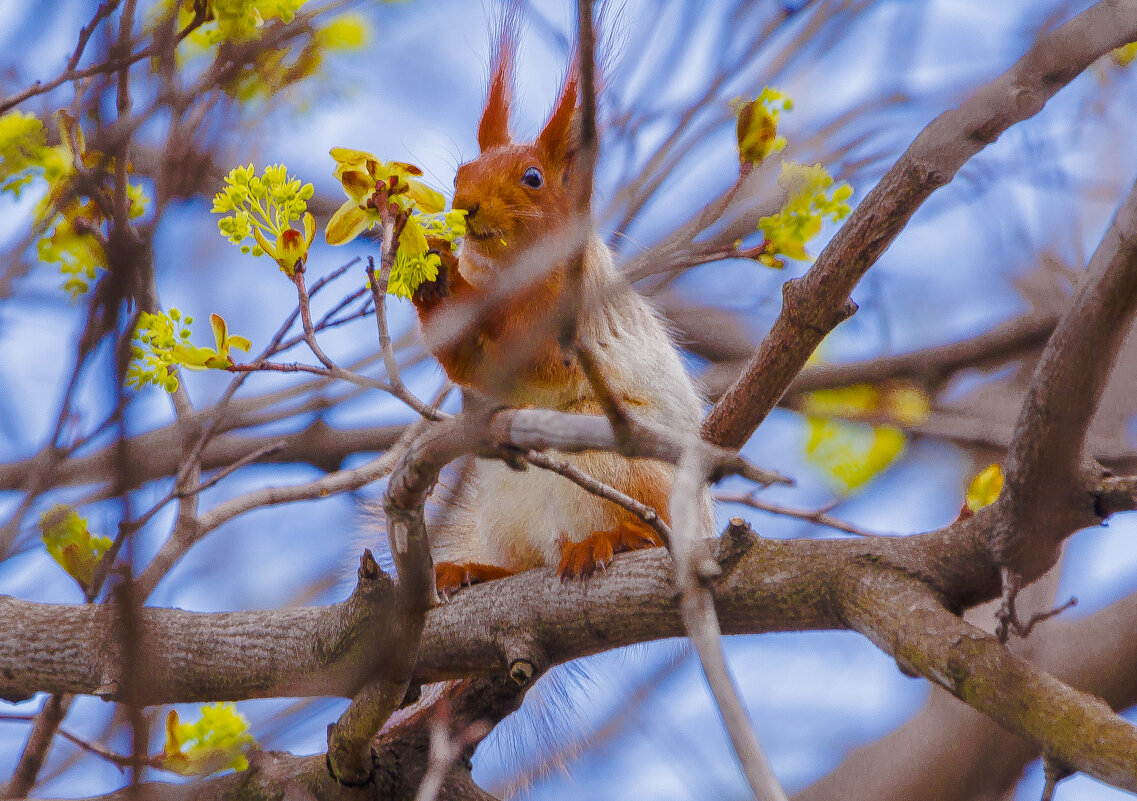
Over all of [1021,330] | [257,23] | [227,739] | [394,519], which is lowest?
[227,739]

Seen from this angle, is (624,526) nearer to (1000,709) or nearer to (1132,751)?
(1000,709)

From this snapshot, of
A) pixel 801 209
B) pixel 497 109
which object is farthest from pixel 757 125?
pixel 497 109

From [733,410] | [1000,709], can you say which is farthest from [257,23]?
[1000,709]

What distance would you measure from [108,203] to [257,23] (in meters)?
0.59

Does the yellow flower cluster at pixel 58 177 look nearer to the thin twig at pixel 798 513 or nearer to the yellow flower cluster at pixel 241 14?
the yellow flower cluster at pixel 241 14

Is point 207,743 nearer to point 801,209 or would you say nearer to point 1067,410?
point 801,209

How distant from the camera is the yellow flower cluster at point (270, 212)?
175 centimetres

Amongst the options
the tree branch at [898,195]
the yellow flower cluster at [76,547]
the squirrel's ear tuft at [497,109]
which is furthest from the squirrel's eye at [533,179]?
the yellow flower cluster at [76,547]

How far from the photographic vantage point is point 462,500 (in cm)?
358

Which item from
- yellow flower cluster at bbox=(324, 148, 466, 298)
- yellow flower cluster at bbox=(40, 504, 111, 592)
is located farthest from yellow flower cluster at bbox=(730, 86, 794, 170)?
yellow flower cluster at bbox=(40, 504, 111, 592)

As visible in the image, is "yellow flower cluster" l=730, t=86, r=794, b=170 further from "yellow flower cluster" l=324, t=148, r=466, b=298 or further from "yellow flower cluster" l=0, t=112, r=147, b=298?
"yellow flower cluster" l=0, t=112, r=147, b=298

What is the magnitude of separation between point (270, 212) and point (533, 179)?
1343 millimetres

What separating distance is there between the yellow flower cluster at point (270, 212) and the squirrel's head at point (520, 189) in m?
1.01

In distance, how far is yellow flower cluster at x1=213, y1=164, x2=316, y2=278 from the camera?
68.9 inches
